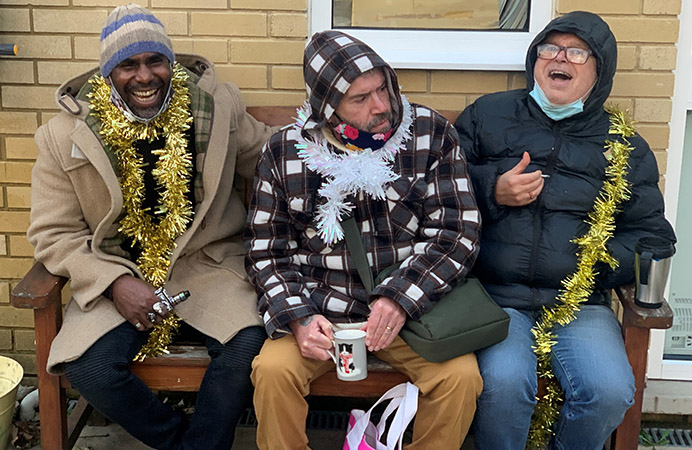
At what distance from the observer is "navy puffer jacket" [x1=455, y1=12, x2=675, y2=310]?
9.69 ft

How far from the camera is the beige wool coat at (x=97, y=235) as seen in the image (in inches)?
114

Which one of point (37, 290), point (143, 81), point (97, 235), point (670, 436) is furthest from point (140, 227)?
point (670, 436)

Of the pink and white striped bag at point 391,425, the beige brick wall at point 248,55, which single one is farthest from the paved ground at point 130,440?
the beige brick wall at point 248,55

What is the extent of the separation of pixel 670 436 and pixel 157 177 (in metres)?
2.56

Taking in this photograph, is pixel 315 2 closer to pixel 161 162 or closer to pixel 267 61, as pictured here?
pixel 267 61

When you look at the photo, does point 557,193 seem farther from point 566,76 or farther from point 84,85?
point 84,85

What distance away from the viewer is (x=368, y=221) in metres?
2.90

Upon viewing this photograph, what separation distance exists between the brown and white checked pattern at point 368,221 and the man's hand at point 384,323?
130 mm

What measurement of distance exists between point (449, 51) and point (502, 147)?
63 cm

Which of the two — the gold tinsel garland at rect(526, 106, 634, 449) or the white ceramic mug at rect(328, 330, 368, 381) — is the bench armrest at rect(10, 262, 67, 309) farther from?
the gold tinsel garland at rect(526, 106, 634, 449)

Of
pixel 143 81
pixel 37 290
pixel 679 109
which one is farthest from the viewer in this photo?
pixel 679 109

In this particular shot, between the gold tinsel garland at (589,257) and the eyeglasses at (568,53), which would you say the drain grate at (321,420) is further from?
the eyeglasses at (568,53)

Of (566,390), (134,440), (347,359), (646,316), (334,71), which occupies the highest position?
(334,71)

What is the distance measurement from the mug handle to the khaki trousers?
669 mm
